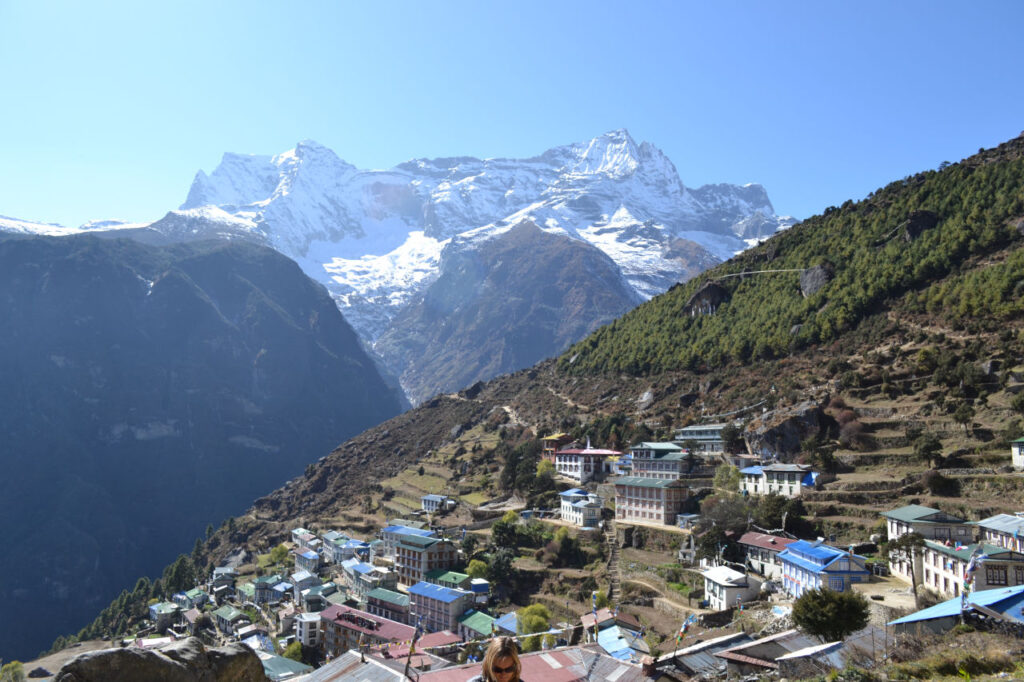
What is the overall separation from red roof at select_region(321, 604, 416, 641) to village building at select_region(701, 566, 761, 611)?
19.0 m

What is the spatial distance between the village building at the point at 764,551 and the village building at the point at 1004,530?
8050 millimetres

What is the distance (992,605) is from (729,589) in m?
15.3

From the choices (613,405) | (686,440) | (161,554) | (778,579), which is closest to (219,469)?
(161,554)

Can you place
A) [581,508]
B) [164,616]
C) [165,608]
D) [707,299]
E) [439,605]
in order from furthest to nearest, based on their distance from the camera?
[707,299], [165,608], [164,616], [581,508], [439,605]

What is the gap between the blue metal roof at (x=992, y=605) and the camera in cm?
1741

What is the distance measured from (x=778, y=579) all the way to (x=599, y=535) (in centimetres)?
1568

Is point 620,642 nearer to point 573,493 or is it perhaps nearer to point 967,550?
point 967,550

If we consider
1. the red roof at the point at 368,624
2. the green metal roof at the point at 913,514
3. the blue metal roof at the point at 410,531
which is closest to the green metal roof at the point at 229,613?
the blue metal roof at the point at 410,531

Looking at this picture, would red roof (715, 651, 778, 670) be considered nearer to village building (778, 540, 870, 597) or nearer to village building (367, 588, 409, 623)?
village building (778, 540, 870, 597)

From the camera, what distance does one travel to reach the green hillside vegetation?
5825cm

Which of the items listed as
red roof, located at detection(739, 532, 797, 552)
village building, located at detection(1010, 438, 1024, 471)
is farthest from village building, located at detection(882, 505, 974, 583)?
village building, located at detection(1010, 438, 1024, 471)

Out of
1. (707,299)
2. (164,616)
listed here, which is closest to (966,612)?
(707,299)

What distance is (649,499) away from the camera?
1848 inches

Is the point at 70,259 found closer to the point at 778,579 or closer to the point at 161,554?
the point at 161,554
